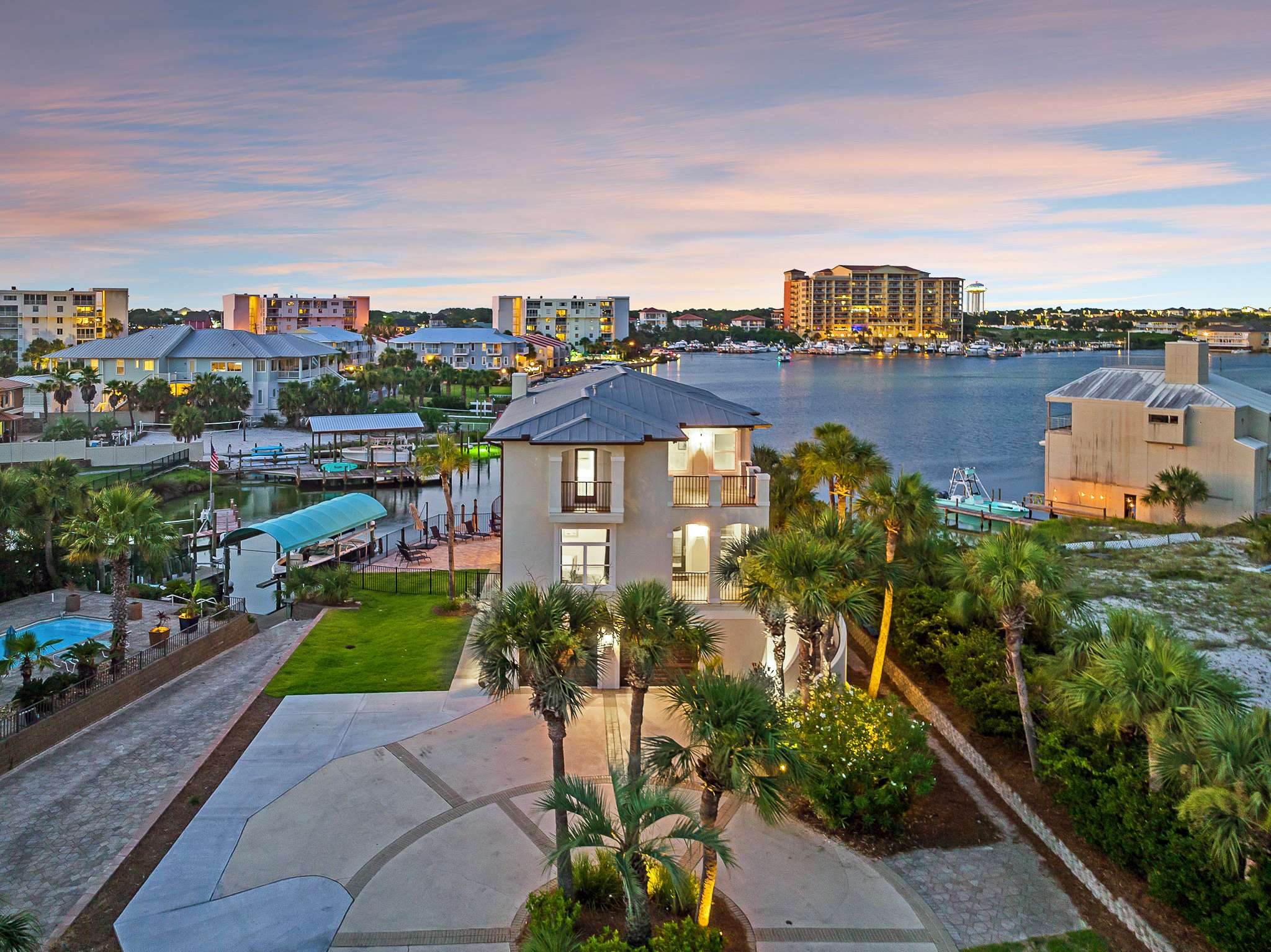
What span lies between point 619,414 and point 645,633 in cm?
847

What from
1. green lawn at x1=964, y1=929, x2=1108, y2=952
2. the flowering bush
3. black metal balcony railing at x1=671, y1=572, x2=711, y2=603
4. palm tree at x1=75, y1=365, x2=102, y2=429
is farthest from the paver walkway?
palm tree at x1=75, y1=365, x2=102, y2=429

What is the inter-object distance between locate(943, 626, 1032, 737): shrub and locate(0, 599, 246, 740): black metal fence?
17.8 metres

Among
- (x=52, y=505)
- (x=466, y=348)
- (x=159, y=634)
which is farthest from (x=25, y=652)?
(x=466, y=348)

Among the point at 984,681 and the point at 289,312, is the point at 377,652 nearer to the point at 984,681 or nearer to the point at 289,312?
the point at 984,681

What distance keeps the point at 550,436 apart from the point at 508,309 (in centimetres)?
16894

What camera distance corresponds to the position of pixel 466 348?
142875 mm

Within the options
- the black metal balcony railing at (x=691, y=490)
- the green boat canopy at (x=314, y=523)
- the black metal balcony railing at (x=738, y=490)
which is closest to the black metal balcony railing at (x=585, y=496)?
the black metal balcony railing at (x=691, y=490)

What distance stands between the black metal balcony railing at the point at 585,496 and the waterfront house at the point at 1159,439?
36.8m

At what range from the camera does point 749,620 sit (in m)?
21.7

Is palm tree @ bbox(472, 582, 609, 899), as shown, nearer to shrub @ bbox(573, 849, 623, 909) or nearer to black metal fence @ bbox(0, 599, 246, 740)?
shrub @ bbox(573, 849, 623, 909)

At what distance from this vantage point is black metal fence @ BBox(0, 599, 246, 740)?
663 inches

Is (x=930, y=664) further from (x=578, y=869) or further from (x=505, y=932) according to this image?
(x=505, y=932)

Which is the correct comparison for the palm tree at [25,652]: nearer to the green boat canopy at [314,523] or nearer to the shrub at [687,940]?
the green boat canopy at [314,523]

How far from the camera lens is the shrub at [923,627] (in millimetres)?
20344
